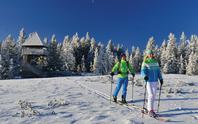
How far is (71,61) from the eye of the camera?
104 m

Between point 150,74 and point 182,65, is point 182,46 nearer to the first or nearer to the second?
point 182,65

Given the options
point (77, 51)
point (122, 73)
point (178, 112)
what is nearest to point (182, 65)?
point (77, 51)

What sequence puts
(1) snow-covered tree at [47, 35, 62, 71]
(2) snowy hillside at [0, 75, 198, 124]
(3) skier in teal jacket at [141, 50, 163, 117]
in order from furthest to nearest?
(1) snow-covered tree at [47, 35, 62, 71], (3) skier in teal jacket at [141, 50, 163, 117], (2) snowy hillside at [0, 75, 198, 124]

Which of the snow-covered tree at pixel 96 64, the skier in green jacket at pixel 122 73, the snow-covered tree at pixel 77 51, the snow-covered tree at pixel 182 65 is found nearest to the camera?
the skier in green jacket at pixel 122 73

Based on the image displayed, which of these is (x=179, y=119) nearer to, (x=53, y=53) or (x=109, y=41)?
(x=53, y=53)

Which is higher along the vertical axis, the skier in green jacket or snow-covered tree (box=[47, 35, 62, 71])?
snow-covered tree (box=[47, 35, 62, 71])

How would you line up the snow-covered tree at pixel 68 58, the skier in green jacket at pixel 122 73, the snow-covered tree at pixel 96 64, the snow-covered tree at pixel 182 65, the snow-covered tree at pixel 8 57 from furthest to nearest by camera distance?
the snow-covered tree at pixel 96 64
the snow-covered tree at pixel 68 58
the snow-covered tree at pixel 182 65
the snow-covered tree at pixel 8 57
the skier in green jacket at pixel 122 73

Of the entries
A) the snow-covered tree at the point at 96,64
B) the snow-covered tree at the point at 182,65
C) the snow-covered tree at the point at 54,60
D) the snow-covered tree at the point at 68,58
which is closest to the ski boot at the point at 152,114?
the snow-covered tree at the point at 54,60

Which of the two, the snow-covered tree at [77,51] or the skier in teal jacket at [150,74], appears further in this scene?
the snow-covered tree at [77,51]

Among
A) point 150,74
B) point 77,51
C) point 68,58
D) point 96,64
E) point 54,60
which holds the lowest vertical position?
point 150,74

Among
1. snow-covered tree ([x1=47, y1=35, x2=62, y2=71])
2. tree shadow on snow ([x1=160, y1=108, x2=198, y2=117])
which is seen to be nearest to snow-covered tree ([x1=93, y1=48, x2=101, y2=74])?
snow-covered tree ([x1=47, y1=35, x2=62, y2=71])

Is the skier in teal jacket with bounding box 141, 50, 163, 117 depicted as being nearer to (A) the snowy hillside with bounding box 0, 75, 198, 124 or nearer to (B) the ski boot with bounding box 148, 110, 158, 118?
(B) the ski boot with bounding box 148, 110, 158, 118

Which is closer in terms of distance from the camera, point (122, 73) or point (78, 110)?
point (78, 110)

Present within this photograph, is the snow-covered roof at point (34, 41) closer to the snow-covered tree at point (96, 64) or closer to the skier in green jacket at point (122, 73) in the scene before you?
the snow-covered tree at point (96, 64)
